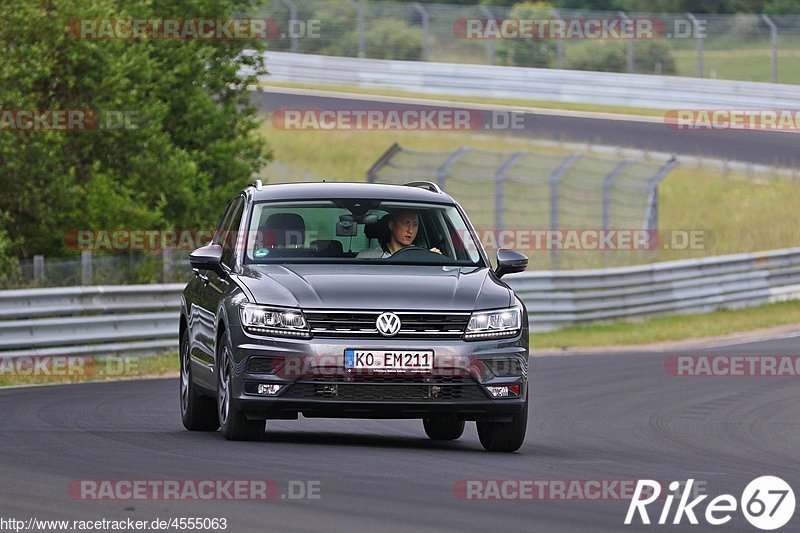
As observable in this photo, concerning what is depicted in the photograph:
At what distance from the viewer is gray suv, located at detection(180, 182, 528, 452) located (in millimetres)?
10117

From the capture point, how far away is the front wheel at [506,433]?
34.8ft

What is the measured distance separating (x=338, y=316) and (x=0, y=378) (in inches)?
321

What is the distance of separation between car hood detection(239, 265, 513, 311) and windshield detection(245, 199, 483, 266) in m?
0.27

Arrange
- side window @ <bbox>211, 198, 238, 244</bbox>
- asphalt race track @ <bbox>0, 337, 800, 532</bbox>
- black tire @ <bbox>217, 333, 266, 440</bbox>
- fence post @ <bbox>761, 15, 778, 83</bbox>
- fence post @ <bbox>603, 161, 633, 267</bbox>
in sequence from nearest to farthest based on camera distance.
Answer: asphalt race track @ <bbox>0, 337, 800, 532</bbox>, black tire @ <bbox>217, 333, 266, 440</bbox>, side window @ <bbox>211, 198, 238, 244</bbox>, fence post @ <bbox>603, 161, 633, 267</bbox>, fence post @ <bbox>761, 15, 778, 83</bbox>

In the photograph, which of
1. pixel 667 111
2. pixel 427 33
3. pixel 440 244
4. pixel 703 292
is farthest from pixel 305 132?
pixel 440 244

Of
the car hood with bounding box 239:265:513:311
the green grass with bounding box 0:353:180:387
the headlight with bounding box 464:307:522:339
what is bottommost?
the green grass with bounding box 0:353:180:387

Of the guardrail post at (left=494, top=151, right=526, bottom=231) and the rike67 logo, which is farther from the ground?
the rike67 logo

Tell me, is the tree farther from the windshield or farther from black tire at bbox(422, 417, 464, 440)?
black tire at bbox(422, 417, 464, 440)

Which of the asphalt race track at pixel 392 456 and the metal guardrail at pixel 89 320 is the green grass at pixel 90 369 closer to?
the metal guardrail at pixel 89 320

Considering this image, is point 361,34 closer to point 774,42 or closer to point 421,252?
point 774,42

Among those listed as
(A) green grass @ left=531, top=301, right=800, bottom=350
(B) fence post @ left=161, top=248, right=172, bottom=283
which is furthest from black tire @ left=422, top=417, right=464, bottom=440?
(A) green grass @ left=531, top=301, right=800, bottom=350

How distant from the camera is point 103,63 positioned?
25.4 m

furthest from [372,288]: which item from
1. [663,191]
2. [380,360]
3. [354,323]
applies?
[663,191]

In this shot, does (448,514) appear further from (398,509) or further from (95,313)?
(95,313)
